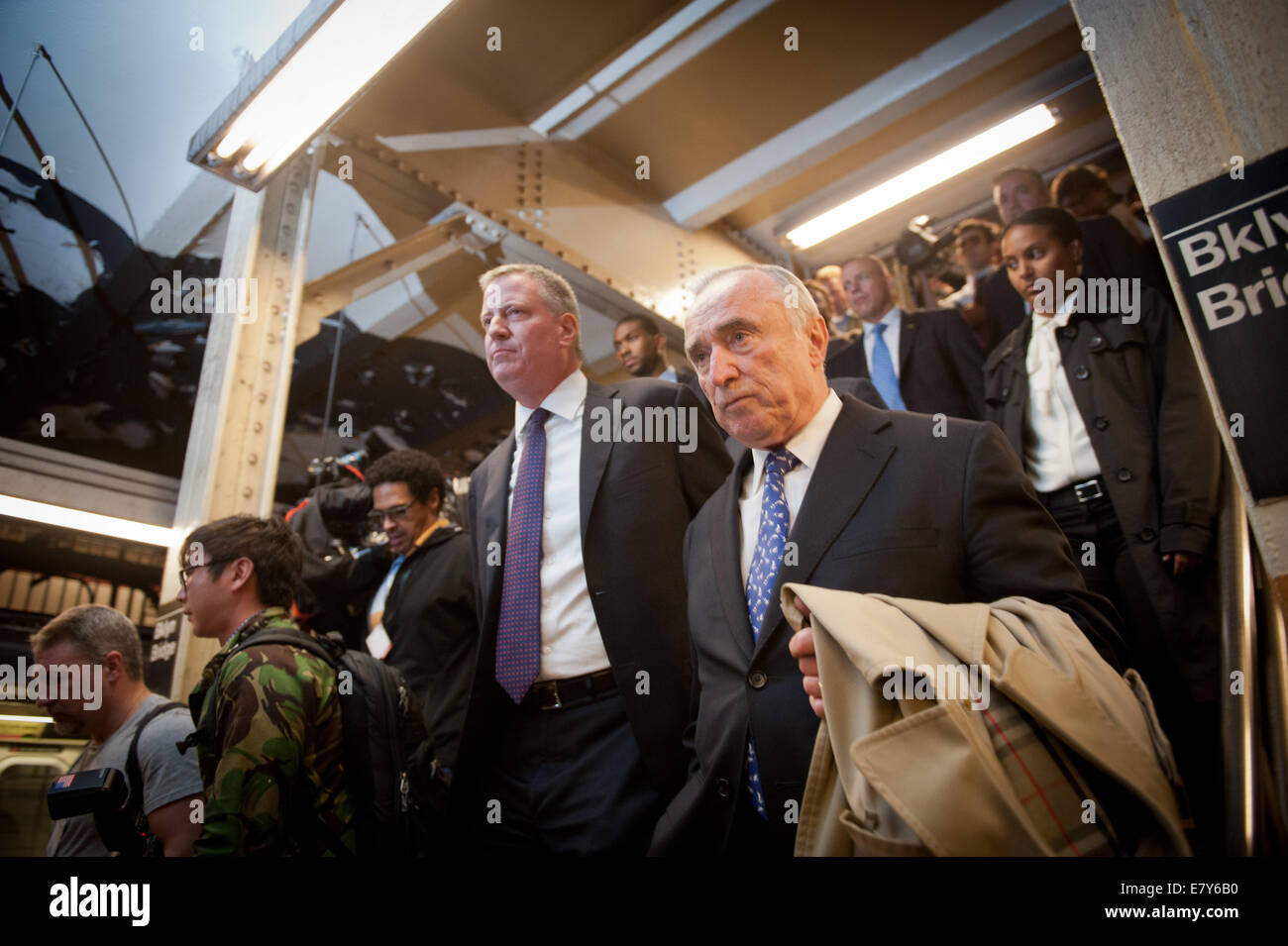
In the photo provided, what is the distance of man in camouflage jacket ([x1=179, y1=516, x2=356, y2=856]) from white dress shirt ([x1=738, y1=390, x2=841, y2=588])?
1309 millimetres

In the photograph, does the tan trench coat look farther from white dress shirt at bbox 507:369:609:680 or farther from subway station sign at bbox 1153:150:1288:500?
white dress shirt at bbox 507:369:609:680

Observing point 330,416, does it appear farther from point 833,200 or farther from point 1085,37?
point 1085,37

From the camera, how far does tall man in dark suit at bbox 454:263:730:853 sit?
1.99m

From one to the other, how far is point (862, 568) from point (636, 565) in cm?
81

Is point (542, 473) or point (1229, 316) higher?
point (542, 473)

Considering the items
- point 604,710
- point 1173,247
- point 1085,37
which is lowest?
point 604,710

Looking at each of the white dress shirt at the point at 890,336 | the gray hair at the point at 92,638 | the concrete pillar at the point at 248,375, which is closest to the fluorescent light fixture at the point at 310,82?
the concrete pillar at the point at 248,375

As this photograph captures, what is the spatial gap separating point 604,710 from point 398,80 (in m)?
4.32

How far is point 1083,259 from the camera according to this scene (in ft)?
11.6

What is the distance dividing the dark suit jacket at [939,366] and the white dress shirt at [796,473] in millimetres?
2195

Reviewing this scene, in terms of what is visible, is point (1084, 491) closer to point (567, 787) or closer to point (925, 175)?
point (567, 787)
